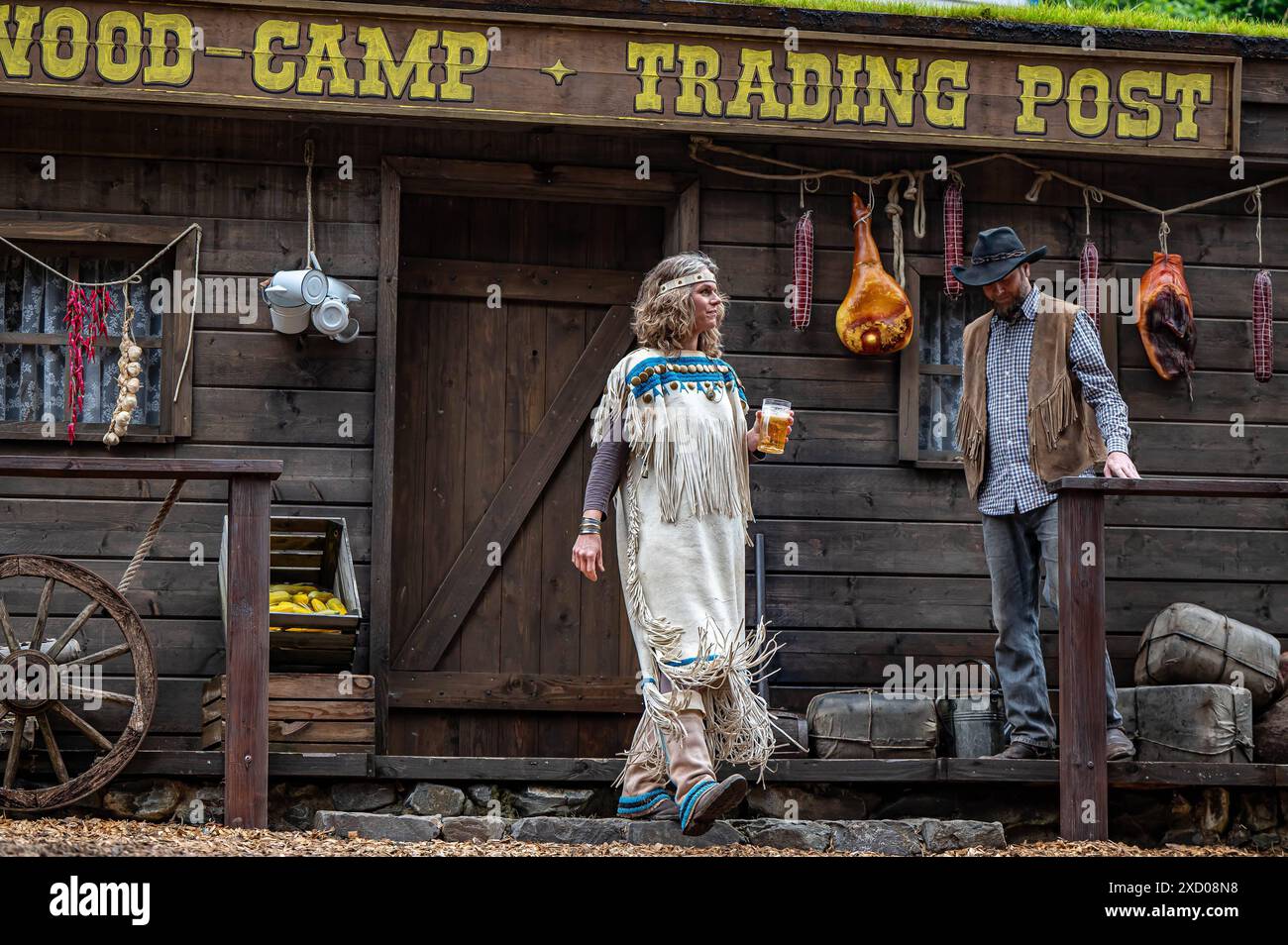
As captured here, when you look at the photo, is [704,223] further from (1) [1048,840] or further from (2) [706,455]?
(1) [1048,840]

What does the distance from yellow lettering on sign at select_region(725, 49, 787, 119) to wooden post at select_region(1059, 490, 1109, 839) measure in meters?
2.44

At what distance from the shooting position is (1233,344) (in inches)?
346

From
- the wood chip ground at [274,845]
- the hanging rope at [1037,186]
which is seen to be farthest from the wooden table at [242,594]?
the hanging rope at [1037,186]

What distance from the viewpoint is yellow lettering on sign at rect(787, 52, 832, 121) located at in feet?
26.9

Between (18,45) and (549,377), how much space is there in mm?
2870

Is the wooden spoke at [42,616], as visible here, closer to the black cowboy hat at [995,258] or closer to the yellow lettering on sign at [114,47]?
the yellow lettering on sign at [114,47]

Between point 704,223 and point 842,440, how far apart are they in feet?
4.05

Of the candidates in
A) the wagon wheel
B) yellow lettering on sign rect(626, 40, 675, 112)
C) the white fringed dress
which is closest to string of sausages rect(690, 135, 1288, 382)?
yellow lettering on sign rect(626, 40, 675, 112)

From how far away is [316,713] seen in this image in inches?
275

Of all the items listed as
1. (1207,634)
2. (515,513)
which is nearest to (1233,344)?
(1207,634)

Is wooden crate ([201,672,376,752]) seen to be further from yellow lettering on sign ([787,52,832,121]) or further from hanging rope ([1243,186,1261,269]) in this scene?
hanging rope ([1243,186,1261,269])

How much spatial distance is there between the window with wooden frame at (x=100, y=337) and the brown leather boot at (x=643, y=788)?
302 centimetres

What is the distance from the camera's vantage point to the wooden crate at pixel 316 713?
22.8ft

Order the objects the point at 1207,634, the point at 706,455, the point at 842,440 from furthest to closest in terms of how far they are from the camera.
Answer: the point at 842,440 < the point at 1207,634 < the point at 706,455
